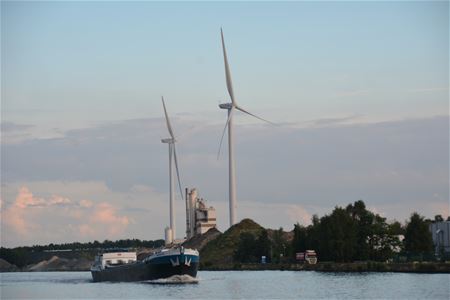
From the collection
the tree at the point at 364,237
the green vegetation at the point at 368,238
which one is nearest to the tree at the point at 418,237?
the green vegetation at the point at 368,238

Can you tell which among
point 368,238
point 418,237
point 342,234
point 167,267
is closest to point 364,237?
point 368,238

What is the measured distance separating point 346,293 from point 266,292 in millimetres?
13049

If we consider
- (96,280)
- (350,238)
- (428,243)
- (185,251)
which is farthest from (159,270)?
(428,243)

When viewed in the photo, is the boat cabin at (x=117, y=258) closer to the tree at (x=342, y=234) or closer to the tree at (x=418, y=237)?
the tree at (x=342, y=234)

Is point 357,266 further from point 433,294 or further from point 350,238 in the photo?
point 433,294

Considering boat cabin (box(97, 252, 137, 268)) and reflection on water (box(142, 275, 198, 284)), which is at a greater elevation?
boat cabin (box(97, 252, 137, 268))

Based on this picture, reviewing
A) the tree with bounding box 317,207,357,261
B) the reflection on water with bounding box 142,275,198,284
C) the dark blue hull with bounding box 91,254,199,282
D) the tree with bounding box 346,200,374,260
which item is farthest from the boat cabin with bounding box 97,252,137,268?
the tree with bounding box 346,200,374,260

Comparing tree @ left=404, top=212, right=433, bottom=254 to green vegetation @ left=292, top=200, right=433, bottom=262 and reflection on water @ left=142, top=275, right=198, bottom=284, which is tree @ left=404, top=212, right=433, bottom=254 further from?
reflection on water @ left=142, top=275, right=198, bottom=284

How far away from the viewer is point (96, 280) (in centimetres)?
Answer: 19462

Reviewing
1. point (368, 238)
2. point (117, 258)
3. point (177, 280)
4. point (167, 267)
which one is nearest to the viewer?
point (177, 280)

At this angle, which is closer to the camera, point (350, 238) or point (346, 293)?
point (346, 293)

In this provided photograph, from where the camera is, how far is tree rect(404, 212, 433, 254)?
196375mm

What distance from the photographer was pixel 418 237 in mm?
197000

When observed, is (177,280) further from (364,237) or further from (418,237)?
(418,237)
